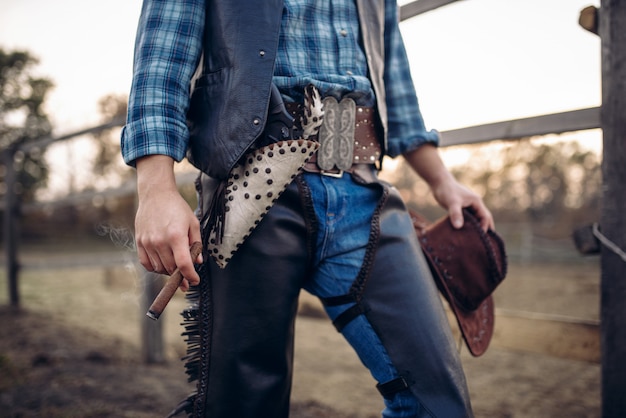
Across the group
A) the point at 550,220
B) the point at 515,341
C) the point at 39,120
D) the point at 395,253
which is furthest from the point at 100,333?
the point at 550,220

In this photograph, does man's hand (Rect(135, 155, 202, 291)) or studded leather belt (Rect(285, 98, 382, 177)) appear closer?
man's hand (Rect(135, 155, 202, 291))

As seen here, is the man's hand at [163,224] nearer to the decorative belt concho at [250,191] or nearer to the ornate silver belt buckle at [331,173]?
the decorative belt concho at [250,191]

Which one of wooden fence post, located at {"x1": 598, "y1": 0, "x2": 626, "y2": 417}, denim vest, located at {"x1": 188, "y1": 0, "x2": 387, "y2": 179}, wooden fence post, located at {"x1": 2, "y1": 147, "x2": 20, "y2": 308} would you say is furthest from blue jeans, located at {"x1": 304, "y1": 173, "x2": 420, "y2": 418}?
wooden fence post, located at {"x1": 2, "y1": 147, "x2": 20, "y2": 308}

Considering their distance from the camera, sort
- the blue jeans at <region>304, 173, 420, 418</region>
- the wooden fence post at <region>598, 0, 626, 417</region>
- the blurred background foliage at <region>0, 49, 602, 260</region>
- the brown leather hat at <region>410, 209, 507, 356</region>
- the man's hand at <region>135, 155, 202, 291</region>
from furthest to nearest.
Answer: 1. the blurred background foliage at <region>0, 49, 602, 260</region>
2. the wooden fence post at <region>598, 0, 626, 417</region>
3. the brown leather hat at <region>410, 209, 507, 356</region>
4. the blue jeans at <region>304, 173, 420, 418</region>
5. the man's hand at <region>135, 155, 202, 291</region>

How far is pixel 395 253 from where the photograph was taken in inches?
40.5

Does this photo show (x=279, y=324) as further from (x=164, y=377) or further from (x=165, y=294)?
(x=164, y=377)

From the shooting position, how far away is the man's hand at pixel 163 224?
2.72ft

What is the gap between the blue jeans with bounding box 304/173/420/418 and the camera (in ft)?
3.22

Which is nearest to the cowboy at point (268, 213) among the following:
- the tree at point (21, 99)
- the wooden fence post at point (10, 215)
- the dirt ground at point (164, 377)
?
the dirt ground at point (164, 377)

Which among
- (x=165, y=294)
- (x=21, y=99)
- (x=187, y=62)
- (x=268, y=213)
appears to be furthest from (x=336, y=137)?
(x=21, y=99)

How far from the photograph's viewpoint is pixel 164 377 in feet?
9.05

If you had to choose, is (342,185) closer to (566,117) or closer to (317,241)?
(317,241)

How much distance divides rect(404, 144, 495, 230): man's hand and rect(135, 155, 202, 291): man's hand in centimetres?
72

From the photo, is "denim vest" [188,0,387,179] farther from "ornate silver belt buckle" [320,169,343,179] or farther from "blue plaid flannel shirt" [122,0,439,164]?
"ornate silver belt buckle" [320,169,343,179]
